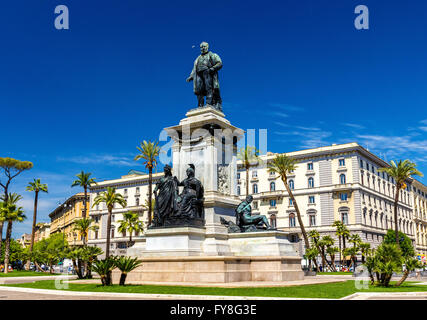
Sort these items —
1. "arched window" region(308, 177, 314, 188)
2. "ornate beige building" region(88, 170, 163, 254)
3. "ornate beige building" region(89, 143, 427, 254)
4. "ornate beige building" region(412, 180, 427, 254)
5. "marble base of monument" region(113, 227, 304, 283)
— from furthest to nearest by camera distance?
"ornate beige building" region(412, 180, 427, 254)
"ornate beige building" region(88, 170, 163, 254)
"arched window" region(308, 177, 314, 188)
"ornate beige building" region(89, 143, 427, 254)
"marble base of monument" region(113, 227, 304, 283)

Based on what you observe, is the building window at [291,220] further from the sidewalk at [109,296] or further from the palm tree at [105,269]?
the sidewalk at [109,296]

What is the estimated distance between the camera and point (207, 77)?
73.4 feet

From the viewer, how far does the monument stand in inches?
674

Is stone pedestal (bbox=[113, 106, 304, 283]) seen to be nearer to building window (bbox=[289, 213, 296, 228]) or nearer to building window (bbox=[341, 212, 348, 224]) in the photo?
building window (bbox=[341, 212, 348, 224])

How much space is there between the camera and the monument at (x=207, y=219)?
674 inches

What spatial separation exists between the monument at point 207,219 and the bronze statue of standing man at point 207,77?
50 millimetres

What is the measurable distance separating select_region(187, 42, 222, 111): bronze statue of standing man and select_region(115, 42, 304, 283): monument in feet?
0.17

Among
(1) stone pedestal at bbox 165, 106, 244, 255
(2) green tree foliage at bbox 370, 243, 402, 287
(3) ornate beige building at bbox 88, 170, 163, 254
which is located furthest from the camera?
(3) ornate beige building at bbox 88, 170, 163, 254

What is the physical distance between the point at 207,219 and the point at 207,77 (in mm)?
7464

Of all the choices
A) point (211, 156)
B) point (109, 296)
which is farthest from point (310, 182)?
point (109, 296)

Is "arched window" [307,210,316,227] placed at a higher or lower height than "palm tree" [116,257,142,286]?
higher

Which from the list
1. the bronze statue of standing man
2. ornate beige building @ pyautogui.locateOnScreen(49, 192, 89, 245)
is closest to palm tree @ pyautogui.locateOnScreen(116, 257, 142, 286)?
the bronze statue of standing man
